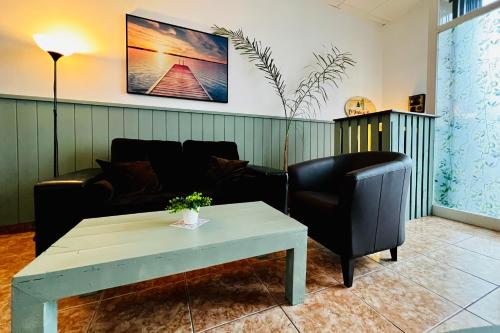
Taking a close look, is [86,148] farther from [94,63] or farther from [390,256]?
[390,256]

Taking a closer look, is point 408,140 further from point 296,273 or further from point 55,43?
point 55,43

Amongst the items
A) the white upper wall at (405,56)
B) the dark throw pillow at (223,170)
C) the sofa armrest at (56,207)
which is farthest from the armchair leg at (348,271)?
the white upper wall at (405,56)

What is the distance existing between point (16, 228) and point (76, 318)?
1.60 metres

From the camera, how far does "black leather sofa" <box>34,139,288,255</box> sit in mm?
1209

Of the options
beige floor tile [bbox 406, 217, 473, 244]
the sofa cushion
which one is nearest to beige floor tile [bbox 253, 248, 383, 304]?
the sofa cushion

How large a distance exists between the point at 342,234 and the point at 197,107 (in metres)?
1.96

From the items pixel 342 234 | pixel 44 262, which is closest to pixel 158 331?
pixel 44 262

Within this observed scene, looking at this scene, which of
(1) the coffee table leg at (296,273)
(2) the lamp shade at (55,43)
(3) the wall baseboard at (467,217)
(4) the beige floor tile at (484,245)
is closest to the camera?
(1) the coffee table leg at (296,273)

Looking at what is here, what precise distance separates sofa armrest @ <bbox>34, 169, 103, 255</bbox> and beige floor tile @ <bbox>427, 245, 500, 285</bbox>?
2.27 metres

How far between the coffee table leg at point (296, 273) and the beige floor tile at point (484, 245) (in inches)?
58.2

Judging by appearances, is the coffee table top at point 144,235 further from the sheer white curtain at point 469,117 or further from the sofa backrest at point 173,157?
the sheer white curtain at point 469,117

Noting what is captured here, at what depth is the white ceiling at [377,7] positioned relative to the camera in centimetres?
303

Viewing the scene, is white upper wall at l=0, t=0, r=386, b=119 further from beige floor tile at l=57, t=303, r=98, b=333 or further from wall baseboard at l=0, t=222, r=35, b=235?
beige floor tile at l=57, t=303, r=98, b=333

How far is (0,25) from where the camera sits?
1793 millimetres
